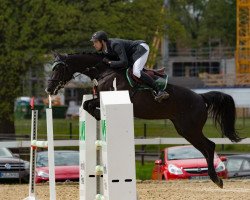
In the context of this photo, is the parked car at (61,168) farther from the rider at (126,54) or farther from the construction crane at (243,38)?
the construction crane at (243,38)

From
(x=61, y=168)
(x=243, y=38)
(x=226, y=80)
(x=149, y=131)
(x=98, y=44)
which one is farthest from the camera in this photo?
(x=243, y=38)

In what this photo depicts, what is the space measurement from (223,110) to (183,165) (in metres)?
6.36

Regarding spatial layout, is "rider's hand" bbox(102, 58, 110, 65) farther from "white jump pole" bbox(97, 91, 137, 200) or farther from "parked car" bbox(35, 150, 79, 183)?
"parked car" bbox(35, 150, 79, 183)

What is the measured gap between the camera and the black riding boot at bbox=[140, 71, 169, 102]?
14.7 meters

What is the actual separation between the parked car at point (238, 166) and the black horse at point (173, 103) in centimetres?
639

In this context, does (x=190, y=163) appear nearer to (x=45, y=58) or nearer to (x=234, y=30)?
(x=45, y=58)

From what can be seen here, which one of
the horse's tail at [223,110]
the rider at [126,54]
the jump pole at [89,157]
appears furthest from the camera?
the horse's tail at [223,110]

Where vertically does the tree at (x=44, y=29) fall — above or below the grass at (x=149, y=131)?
above

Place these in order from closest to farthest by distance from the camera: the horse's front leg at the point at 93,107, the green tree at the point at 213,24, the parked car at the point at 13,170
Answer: the horse's front leg at the point at 93,107
the parked car at the point at 13,170
the green tree at the point at 213,24

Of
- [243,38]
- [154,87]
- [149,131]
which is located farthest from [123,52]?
[243,38]

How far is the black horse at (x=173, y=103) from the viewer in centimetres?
1471

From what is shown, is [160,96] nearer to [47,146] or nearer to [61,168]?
[47,146]

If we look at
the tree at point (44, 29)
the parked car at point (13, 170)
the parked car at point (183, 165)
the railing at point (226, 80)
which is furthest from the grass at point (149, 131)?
the railing at point (226, 80)

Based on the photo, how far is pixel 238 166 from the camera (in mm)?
23250
